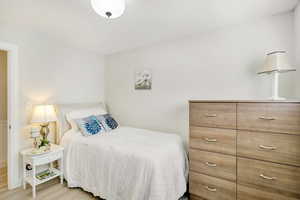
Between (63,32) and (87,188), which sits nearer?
(87,188)

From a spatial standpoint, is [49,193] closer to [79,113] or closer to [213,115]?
[79,113]

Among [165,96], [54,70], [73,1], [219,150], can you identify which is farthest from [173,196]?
[54,70]

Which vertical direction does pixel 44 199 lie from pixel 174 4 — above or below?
below

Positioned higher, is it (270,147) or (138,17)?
(138,17)

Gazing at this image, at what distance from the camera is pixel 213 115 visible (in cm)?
177

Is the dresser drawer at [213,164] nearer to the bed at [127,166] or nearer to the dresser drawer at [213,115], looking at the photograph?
the bed at [127,166]

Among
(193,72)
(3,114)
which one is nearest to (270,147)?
(193,72)

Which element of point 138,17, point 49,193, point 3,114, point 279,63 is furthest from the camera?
point 3,114

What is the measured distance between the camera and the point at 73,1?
170 cm

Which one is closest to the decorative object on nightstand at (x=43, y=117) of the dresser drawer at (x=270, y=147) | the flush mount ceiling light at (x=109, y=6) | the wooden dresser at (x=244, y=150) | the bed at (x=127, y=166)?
the bed at (x=127, y=166)

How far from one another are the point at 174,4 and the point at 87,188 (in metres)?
2.49

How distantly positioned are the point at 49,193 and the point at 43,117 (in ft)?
3.38

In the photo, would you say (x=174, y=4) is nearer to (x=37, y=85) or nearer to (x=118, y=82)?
(x=118, y=82)

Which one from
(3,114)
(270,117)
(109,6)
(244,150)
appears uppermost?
(109,6)
